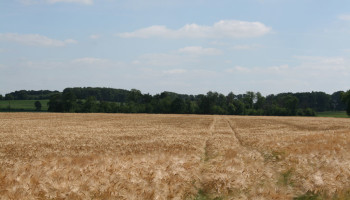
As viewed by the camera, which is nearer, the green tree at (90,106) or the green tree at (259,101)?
the green tree at (90,106)

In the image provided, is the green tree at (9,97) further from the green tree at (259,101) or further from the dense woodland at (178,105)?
the green tree at (259,101)

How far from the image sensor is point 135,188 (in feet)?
27.8

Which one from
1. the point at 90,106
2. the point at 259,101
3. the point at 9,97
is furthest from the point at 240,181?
the point at 9,97

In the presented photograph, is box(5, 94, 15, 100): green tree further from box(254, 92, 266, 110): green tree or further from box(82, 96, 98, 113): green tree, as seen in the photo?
box(254, 92, 266, 110): green tree

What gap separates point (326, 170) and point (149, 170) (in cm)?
619

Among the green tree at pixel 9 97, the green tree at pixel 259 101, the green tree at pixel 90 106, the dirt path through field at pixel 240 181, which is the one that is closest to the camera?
the dirt path through field at pixel 240 181

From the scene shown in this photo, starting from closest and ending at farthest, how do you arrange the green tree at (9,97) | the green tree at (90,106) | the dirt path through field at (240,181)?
1. the dirt path through field at (240,181)
2. the green tree at (90,106)
3. the green tree at (9,97)

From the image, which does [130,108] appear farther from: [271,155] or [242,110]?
[271,155]

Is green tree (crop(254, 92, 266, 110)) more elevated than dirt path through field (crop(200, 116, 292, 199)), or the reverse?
green tree (crop(254, 92, 266, 110))

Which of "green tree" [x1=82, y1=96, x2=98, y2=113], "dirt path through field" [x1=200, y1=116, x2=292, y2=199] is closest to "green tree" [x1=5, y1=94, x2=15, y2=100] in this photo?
"green tree" [x1=82, y1=96, x2=98, y2=113]

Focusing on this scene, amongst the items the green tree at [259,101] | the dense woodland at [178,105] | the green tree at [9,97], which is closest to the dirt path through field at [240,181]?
the dense woodland at [178,105]

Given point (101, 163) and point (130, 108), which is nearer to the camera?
point (101, 163)

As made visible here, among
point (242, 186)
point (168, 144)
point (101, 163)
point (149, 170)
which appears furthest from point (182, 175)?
point (168, 144)

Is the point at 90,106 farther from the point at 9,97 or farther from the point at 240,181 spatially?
the point at 240,181
